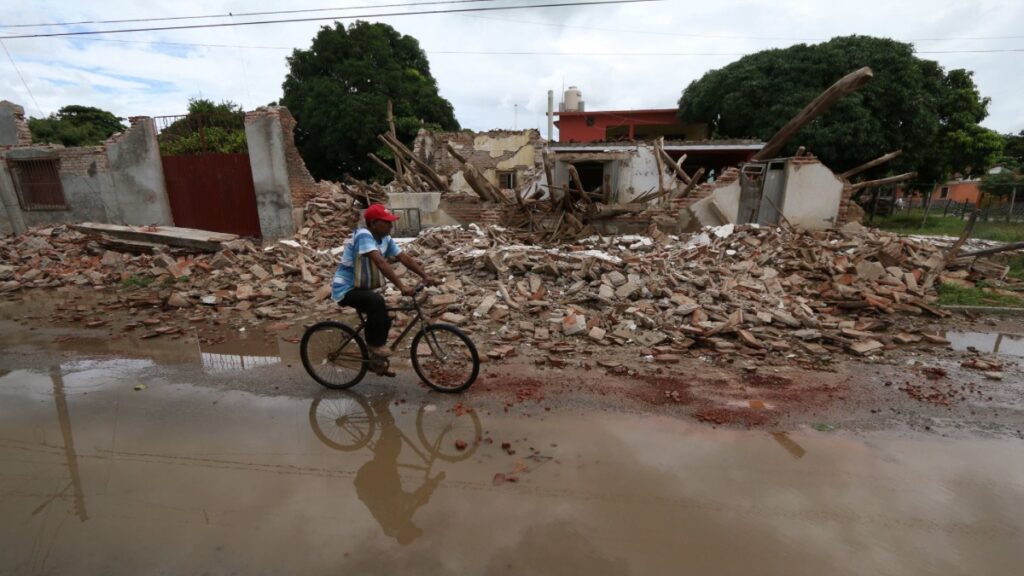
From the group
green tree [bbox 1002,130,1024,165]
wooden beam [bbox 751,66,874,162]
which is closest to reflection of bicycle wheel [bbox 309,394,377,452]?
wooden beam [bbox 751,66,874,162]

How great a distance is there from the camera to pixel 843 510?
2.84m

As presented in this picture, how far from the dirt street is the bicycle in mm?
206

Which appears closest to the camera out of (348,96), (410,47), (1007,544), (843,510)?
(1007,544)

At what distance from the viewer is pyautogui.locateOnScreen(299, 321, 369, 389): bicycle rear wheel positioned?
441 centimetres

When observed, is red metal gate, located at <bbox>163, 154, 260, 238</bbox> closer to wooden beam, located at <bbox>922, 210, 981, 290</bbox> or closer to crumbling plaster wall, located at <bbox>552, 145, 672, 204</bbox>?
crumbling plaster wall, located at <bbox>552, 145, 672, 204</bbox>

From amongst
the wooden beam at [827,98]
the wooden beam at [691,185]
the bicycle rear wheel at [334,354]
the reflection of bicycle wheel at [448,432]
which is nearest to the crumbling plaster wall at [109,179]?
the bicycle rear wheel at [334,354]

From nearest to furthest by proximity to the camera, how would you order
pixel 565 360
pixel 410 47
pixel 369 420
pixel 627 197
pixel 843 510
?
1. pixel 843 510
2. pixel 369 420
3. pixel 565 360
4. pixel 627 197
5. pixel 410 47

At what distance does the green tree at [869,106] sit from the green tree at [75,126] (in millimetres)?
33918

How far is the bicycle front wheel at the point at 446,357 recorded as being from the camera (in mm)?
4298

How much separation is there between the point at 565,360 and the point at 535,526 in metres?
2.61

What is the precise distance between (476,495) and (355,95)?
2637cm

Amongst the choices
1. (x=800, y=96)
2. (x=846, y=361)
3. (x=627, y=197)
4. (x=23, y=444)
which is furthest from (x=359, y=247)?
(x=800, y=96)

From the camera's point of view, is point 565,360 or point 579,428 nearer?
point 579,428

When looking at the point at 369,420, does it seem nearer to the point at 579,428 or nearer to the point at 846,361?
the point at 579,428
